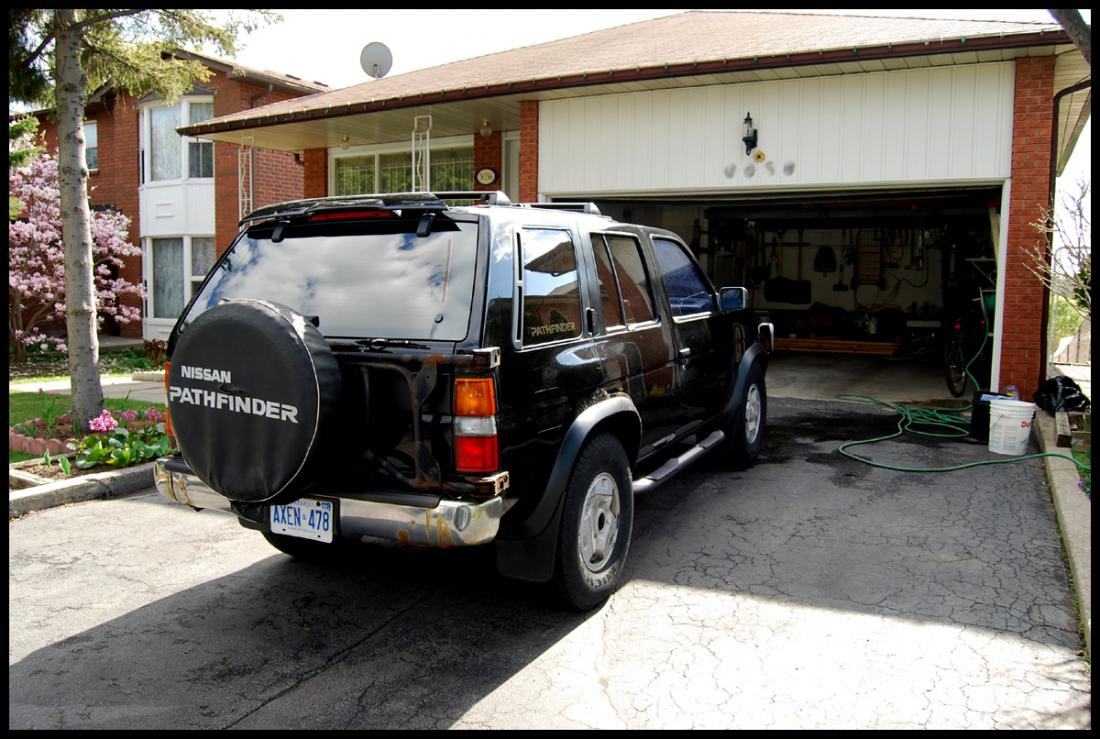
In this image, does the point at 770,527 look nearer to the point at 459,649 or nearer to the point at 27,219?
the point at 459,649

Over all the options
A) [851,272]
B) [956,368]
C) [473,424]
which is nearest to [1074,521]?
[473,424]

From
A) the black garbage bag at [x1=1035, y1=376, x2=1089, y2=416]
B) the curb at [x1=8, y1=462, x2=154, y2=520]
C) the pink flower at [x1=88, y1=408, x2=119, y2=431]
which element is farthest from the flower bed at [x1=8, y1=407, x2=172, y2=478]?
the black garbage bag at [x1=1035, y1=376, x2=1089, y2=416]

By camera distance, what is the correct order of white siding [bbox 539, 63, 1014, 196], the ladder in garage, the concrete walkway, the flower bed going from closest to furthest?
the flower bed
white siding [bbox 539, 63, 1014, 196]
the concrete walkway
the ladder in garage

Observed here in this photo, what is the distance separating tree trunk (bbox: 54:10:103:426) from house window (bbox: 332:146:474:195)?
669 cm

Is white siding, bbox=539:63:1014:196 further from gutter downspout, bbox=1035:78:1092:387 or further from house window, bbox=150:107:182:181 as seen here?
house window, bbox=150:107:182:181

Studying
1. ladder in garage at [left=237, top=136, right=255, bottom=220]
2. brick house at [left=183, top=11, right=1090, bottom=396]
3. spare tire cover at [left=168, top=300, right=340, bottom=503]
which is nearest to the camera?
spare tire cover at [left=168, top=300, right=340, bottom=503]

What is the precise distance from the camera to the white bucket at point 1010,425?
742 centimetres

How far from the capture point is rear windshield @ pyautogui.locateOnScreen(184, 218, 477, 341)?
3.73 meters

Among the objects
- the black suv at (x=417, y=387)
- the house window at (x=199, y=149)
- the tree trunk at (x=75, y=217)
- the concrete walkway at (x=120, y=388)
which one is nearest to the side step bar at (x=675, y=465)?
the black suv at (x=417, y=387)

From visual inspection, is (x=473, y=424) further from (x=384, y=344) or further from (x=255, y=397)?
(x=255, y=397)

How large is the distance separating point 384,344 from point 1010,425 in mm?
6018

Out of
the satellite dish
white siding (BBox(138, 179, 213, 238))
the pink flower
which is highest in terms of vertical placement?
the satellite dish

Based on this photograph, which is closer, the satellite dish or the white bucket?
the white bucket

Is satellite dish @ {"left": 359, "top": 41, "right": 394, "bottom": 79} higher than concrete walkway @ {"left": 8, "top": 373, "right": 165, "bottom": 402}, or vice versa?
satellite dish @ {"left": 359, "top": 41, "right": 394, "bottom": 79}
